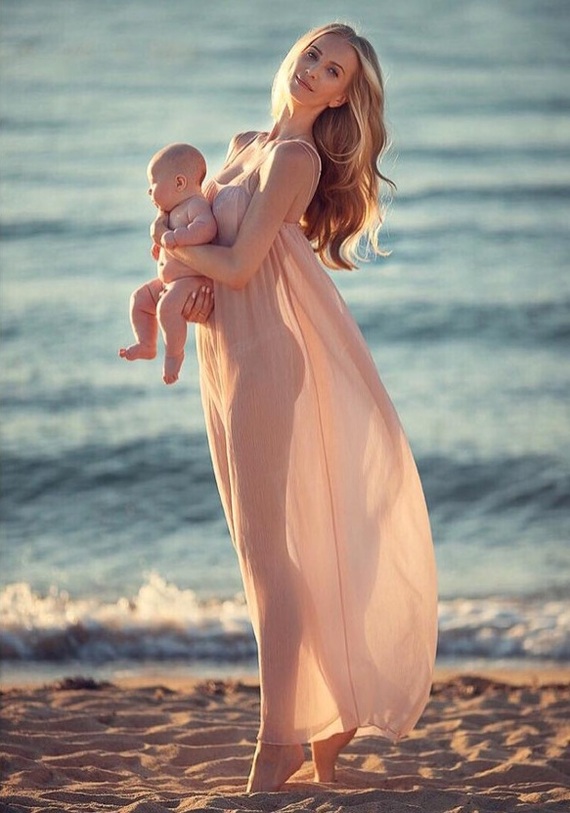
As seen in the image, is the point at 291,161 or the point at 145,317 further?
the point at 145,317

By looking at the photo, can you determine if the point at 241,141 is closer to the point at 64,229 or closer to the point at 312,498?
the point at 312,498

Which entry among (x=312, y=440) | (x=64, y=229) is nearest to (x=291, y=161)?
(x=312, y=440)

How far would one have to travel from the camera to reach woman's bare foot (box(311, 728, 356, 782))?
3996mm

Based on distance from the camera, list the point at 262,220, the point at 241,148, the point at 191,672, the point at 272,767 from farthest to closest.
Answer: the point at 191,672 < the point at 241,148 < the point at 272,767 < the point at 262,220

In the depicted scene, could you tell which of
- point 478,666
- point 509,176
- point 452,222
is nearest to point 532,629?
point 478,666

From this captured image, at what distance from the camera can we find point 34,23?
18.5 metres

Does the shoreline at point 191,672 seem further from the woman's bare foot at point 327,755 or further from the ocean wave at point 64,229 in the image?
the ocean wave at point 64,229

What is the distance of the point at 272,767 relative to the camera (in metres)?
3.86

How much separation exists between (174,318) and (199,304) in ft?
0.32

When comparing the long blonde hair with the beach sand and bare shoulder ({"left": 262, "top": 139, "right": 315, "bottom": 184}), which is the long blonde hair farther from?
the beach sand

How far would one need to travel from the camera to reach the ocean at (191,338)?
6.98 metres

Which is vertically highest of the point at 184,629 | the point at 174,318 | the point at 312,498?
the point at 174,318

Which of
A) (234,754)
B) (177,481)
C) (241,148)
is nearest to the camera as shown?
(241,148)

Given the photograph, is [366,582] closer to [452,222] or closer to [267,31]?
[452,222]
